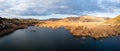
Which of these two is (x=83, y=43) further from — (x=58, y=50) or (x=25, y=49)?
(x=25, y=49)

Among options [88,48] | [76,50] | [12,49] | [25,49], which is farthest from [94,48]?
[12,49]

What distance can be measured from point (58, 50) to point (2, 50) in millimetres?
19124

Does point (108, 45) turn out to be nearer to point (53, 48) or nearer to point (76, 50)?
point (76, 50)

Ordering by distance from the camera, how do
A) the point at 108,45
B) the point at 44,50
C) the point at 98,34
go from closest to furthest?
the point at 44,50
the point at 108,45
the point at 98,34

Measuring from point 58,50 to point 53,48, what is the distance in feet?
13.1

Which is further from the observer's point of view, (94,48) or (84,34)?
(84,34)

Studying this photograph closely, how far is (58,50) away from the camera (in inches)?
2788

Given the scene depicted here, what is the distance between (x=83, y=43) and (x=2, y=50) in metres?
31.2

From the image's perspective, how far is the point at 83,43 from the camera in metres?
85.2

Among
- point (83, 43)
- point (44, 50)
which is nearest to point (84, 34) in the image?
point (83, 43)

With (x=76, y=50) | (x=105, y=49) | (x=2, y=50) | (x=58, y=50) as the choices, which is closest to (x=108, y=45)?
(x=105, y=49)

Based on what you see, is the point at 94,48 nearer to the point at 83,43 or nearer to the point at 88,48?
the point at 88,48

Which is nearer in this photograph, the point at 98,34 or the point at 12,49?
the point at 12,49

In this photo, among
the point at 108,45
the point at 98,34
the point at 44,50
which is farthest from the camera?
the point at 98,34
